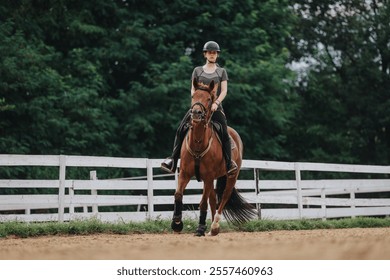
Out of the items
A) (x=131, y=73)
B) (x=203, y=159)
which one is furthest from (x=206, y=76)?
(x=131, y=73)

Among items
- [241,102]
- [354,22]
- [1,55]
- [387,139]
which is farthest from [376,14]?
[1,55]

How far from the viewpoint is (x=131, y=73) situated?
28281mm

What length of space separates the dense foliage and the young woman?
10557 mm

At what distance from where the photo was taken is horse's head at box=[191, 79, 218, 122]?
10.9 meters

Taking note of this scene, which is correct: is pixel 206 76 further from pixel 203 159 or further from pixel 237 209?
pixel 237 209

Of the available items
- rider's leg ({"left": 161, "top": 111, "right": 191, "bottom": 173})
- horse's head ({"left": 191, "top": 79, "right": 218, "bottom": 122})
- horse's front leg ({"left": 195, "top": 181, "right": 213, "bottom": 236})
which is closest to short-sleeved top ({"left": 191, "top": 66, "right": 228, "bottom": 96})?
horse's head ({"left": 191, "top": 79, "right": 218, "bottom": 122})

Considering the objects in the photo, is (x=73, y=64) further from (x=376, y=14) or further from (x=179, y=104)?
(x=376, y=14)

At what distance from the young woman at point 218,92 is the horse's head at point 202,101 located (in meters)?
0.14

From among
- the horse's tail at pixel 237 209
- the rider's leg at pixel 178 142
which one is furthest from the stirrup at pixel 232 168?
the horse's tail at pixel 237 209

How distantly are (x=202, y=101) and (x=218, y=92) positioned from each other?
1.25 m

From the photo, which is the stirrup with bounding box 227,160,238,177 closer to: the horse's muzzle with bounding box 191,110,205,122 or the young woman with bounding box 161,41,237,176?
the young woman with bounding box 161,41,237,176

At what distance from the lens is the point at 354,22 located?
35.5m

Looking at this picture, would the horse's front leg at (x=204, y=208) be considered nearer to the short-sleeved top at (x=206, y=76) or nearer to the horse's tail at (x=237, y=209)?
the horse's tail at (x=237, y=209)

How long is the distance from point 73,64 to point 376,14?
15995 mm
